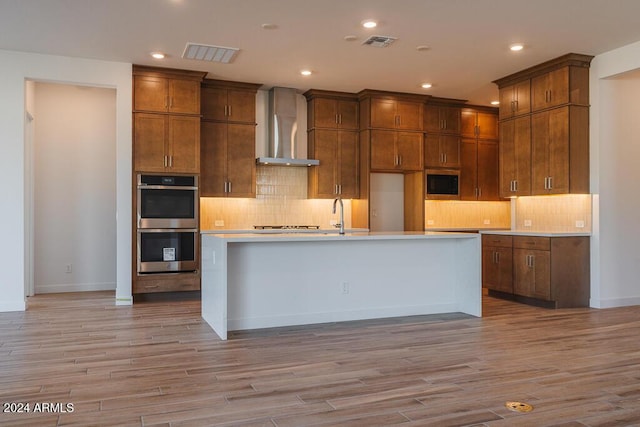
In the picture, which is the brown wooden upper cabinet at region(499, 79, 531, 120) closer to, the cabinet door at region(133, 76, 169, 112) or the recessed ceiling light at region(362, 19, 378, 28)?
the recessed ceiling light at region(362, 19, 378, 28)

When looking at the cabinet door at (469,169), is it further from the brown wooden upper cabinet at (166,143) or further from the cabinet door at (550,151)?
the brown wooden upper cabinet at (166,143)

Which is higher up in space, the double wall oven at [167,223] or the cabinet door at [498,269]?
the double wall oven at [167,223]

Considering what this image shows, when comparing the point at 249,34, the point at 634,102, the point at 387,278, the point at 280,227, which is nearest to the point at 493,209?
the point at 634,102

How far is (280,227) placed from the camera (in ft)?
25.9

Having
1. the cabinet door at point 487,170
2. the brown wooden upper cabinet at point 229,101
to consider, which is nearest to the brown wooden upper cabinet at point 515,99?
the cabinet door at point 487,170

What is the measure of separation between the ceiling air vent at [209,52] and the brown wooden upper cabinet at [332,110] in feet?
6.34

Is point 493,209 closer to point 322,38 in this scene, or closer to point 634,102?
point 634,102

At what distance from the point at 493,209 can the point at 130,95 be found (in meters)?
6.51

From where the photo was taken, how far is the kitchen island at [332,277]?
4855 mm

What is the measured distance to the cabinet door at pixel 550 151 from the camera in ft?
20.5

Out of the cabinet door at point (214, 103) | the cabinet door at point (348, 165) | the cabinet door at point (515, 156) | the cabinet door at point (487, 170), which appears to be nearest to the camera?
the cabinet door at point (515, 156)

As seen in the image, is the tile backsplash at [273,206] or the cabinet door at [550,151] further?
the tile backsplash at [273,206]

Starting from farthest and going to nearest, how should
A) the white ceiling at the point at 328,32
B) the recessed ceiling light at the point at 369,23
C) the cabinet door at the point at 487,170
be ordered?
the cabinet door at the point at 487,170 < the recessed ceiling light at the point at 369,23 < the white ceiling at the point at 328,32

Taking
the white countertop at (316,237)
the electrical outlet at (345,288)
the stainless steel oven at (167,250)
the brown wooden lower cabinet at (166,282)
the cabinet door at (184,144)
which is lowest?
the brown wooden lower cabinet at (166,282)
